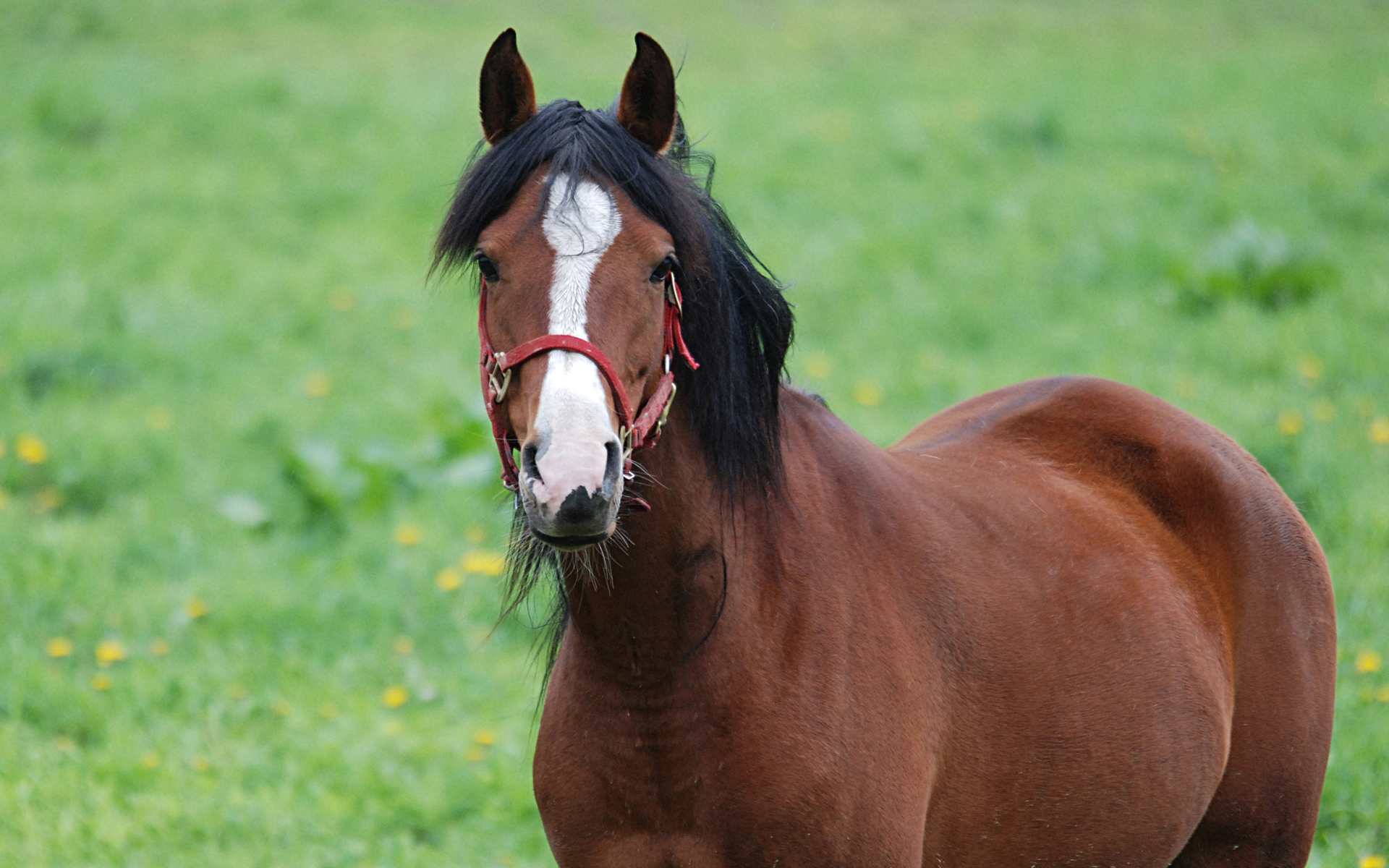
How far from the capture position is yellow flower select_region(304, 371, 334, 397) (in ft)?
20.9

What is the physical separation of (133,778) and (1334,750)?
11.9 feet

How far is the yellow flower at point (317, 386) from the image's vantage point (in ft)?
20.9

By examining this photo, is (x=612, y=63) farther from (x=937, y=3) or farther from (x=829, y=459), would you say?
(x=829, y=459)

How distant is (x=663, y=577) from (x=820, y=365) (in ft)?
15.9

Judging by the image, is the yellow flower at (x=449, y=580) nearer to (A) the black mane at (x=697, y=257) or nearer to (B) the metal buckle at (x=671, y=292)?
(A) the black mane at (x=697, y=257)

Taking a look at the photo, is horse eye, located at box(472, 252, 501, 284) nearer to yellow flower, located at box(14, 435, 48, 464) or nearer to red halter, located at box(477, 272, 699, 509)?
red halter, located at box(477, 272, 699, 509)

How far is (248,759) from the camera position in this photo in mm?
3771

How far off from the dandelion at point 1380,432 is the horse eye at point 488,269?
4784 millimetres

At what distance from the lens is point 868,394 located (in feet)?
20.6

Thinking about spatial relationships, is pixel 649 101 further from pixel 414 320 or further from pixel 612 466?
pixel 414 320

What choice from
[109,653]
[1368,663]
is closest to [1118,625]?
[1368,663]

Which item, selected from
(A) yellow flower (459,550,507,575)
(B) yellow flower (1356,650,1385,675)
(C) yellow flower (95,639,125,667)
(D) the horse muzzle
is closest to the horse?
(D) the horse muzzle

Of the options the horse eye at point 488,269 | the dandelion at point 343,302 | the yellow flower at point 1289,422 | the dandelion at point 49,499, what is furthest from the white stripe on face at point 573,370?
the dandelion at point 343,302

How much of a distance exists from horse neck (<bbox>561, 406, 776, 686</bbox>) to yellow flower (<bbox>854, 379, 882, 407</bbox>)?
4244 mm
